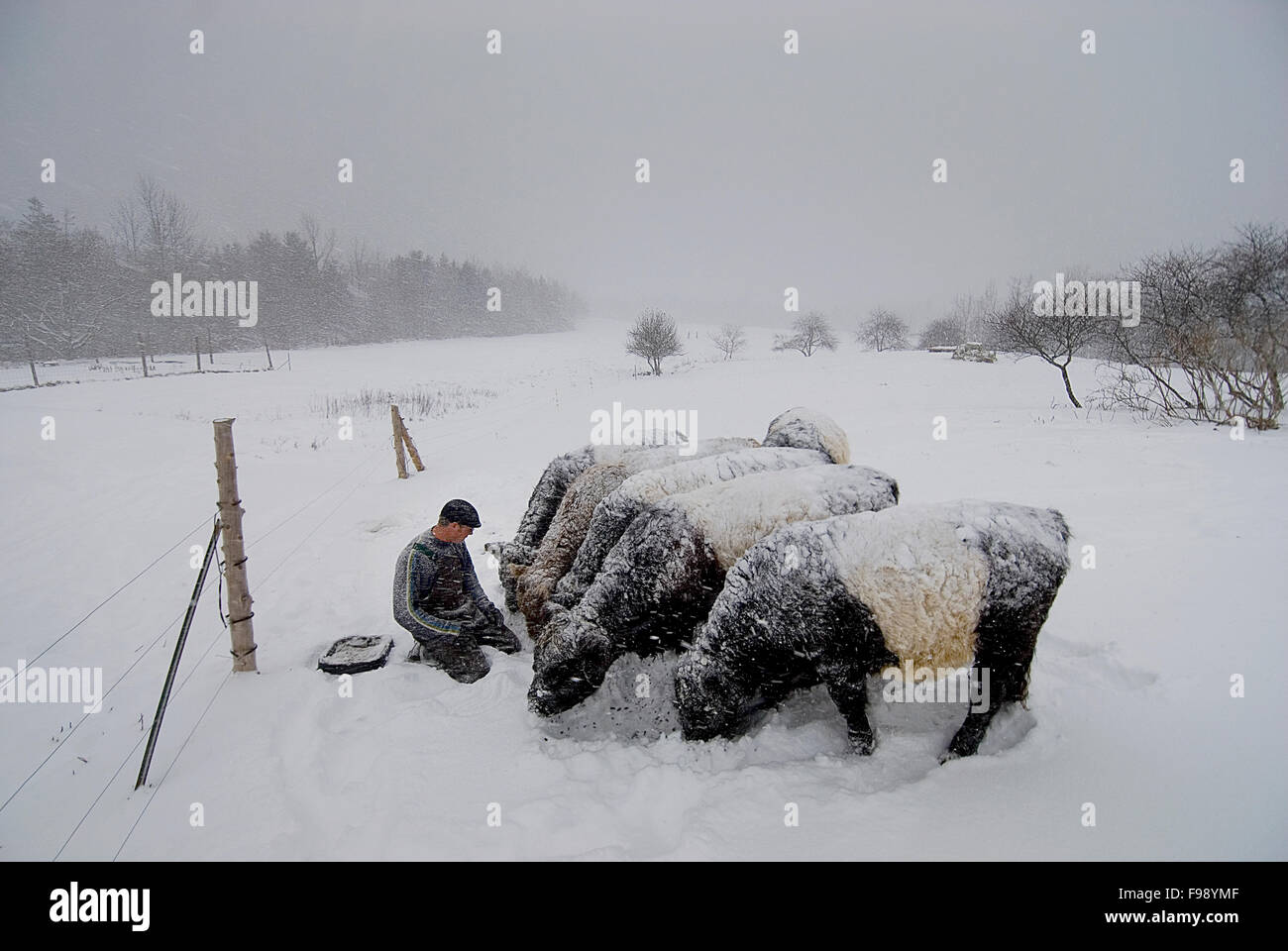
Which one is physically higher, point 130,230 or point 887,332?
point 130,230

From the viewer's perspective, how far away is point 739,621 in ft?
11.9

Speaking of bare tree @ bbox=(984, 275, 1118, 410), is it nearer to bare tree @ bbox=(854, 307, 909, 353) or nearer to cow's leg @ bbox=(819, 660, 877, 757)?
cow's leg @ bbox=(819, 660, 877, 757)

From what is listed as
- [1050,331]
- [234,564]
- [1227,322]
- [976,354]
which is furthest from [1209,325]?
[976,354]

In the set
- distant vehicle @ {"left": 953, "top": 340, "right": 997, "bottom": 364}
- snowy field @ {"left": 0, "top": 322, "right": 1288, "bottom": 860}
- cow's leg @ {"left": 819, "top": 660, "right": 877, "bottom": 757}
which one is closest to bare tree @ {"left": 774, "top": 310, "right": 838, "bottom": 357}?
distant vehicle @ {"left": 953, "top": 340, "right": 997, "bottom": 364}

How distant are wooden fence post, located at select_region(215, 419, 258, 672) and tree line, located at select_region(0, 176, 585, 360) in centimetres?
1776

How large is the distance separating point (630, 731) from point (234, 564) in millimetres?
3844

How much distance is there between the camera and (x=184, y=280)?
39.4 meters

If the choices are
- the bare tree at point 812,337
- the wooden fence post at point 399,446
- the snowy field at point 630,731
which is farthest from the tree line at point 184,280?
the bare tree at point 812,337

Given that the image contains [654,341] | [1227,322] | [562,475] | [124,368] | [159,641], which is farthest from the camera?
[654,341]

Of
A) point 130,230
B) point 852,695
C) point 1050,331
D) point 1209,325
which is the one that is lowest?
point 852,695

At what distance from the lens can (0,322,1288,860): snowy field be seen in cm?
298

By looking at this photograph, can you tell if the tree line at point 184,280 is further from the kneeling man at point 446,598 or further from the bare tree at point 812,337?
the bare tree at point 812,337

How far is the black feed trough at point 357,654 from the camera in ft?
15.8

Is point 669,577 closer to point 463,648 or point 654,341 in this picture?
point 463,648
